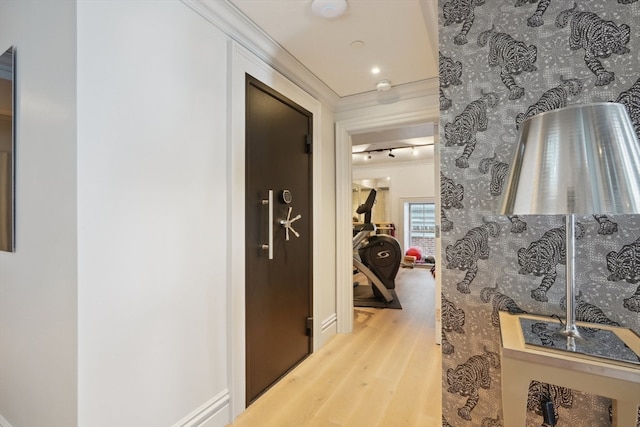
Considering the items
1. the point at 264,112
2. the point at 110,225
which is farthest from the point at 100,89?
the point at 264,112

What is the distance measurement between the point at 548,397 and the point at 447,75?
4.91ft

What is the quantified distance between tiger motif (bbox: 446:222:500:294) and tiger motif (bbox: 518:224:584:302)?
149 mm

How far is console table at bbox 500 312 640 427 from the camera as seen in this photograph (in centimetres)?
86

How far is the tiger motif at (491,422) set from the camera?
1.29 m

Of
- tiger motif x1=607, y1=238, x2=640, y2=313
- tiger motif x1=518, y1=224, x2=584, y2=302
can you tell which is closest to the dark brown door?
tiger motif x1=518, y1=224, x2=584, y2=302

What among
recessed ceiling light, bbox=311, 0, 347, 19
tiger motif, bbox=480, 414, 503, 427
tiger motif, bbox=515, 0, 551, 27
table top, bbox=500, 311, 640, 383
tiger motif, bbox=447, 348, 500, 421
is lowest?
tiger motif, bbox=480, 414, 503, 427

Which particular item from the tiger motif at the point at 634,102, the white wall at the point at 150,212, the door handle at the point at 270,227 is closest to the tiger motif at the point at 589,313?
the tiger motif at the point at 634,102

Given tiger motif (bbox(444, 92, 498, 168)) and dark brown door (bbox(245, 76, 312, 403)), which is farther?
dark brown door (bbox(245, 76, 312, 403))

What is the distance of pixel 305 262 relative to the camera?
2.49 meters

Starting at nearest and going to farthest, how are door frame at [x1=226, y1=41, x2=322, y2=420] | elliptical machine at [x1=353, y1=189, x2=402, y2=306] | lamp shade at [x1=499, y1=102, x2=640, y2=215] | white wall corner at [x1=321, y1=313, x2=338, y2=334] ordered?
lamp shade at [x1=499, y1=102, x2=640, y2=215] < door frame at [x1=226, y1=41, x2=322, y2=420] < white wall corner at [x1=321, y1=313, x2=338, y2=334] < elliptical machine at [x1=353, y1=189, x2=402, y2=306]

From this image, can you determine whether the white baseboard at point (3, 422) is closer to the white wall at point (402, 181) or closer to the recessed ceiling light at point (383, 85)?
the recessed ceiling light at point (383, 85)

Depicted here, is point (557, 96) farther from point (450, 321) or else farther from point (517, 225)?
point (450, 321)

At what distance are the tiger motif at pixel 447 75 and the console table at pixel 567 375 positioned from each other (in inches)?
42.1

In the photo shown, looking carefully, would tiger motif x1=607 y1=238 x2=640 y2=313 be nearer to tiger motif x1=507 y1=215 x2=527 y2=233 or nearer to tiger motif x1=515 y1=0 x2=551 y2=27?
tiger motif x1=507 y1=215 x2=527 y2=233
